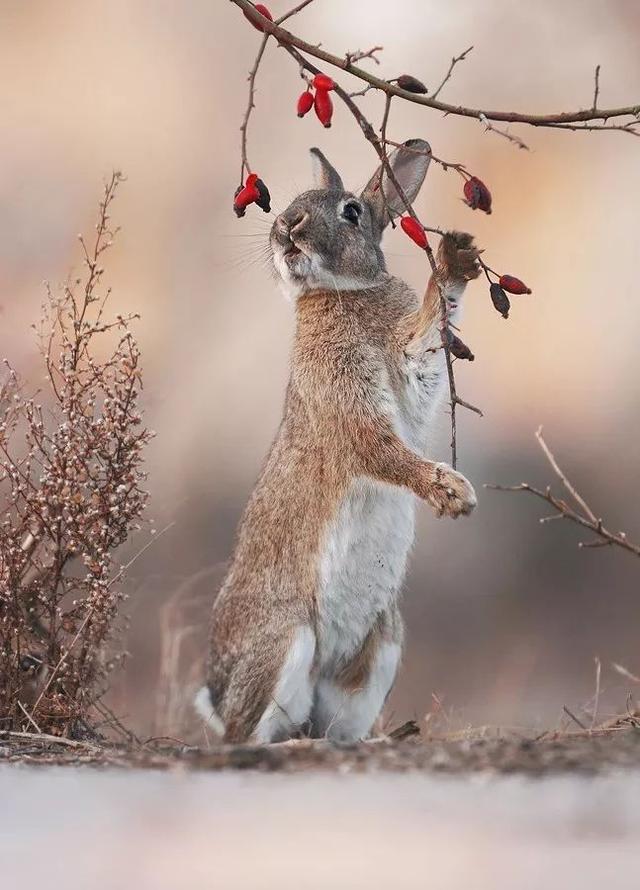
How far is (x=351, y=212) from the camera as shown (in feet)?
17.5

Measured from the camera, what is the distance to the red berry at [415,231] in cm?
390

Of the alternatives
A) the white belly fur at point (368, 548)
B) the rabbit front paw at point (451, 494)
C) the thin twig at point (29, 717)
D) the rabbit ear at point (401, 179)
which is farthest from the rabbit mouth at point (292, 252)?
the thin twig at point (29, 717)

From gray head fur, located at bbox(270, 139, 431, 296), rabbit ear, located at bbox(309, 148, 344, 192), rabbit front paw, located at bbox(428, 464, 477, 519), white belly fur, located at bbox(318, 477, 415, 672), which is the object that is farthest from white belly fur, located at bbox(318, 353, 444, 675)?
rabbit ear, located at bbox(309, 148, 344, 192)

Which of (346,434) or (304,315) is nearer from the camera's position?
(346,434)

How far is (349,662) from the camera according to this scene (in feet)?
17.0

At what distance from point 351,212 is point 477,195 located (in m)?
1.52

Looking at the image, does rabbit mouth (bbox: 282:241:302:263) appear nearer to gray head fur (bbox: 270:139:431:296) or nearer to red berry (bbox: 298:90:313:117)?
gray head fur (bbox: 270:139:431:296)

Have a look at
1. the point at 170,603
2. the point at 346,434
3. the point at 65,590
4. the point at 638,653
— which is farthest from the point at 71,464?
the point at 638,653

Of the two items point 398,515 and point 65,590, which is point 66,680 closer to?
point 65,590

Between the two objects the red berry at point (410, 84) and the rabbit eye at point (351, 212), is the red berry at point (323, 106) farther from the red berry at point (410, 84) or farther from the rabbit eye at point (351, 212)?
the rabbit eye at point (351, 212)

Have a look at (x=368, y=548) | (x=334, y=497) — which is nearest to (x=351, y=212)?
(x=334, y=497)

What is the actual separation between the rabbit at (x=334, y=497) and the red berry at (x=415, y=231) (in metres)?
0.99

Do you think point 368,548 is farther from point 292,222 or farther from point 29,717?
point 29,717

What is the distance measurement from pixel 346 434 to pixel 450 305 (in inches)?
23.6
